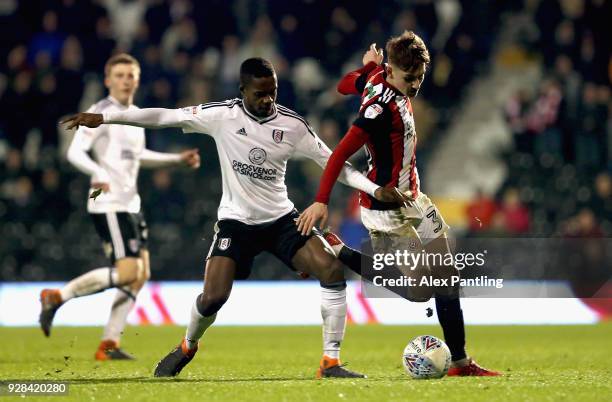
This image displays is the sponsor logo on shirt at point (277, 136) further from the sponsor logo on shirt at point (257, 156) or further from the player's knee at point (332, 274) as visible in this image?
the player's knee at point (332, 274)

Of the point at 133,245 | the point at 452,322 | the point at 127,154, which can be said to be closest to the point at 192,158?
the point at 127,154

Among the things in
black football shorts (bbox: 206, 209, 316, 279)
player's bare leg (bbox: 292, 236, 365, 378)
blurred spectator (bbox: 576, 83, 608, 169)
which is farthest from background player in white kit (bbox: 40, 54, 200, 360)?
blurred spectator (bbox: 576, 83, 608, 169)

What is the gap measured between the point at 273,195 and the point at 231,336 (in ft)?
18.6

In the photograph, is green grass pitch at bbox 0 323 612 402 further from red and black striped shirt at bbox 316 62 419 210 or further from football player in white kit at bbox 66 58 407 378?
red and black striped shirt at bbox 316 62 419 210

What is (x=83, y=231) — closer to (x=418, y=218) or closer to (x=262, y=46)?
(x=262, y=46)

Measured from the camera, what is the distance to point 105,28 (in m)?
18.0

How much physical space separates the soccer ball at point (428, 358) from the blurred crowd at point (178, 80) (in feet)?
25.4

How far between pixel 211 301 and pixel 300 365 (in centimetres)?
186

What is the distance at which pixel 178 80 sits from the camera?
57.7 feet

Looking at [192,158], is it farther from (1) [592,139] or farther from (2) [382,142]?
(1) [592,139]

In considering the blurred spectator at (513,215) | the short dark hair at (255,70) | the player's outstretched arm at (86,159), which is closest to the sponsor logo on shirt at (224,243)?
the short dark hair at (255,70)

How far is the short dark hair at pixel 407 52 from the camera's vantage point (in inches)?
316

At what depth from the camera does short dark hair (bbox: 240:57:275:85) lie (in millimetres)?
7992

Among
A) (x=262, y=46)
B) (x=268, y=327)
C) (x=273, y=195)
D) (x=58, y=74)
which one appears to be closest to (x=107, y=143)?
(x=273, y=195)
